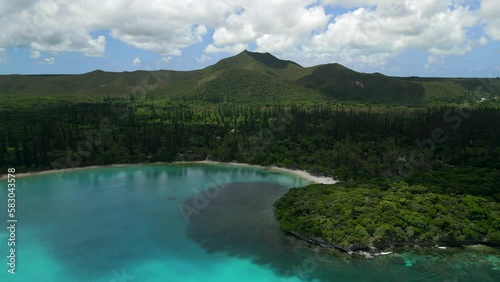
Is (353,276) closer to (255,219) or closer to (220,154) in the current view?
(255,219)

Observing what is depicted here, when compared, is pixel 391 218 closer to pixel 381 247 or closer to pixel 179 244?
pixel 381 247

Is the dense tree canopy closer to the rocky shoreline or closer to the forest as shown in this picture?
the forest

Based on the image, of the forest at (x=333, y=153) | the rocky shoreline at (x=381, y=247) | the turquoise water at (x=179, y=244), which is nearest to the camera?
the turquoise water at (x=179, y=244)

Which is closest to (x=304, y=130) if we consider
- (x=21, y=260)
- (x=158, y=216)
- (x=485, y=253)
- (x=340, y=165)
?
(x=340, y=165)

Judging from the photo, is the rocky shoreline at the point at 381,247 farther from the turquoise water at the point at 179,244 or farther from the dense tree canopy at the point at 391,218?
the turquoise water at the point at 179,244

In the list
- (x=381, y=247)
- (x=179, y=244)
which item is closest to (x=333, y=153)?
(x=381, y=247)

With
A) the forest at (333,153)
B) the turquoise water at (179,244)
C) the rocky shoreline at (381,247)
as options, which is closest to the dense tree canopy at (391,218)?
the forest at (333,153)

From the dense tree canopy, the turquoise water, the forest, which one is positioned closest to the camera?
the turquoise water

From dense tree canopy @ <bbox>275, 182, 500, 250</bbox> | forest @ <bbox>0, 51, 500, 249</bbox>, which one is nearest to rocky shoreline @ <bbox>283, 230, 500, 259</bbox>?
dense tree canopy @ <bbox>275, 182, 500, 250</bbox>
